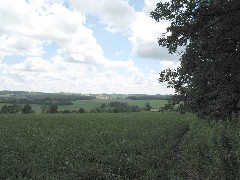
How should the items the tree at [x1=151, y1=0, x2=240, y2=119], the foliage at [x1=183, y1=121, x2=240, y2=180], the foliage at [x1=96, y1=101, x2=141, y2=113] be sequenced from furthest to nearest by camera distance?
the foliage at [x1=96, y1=101, x2=141, y2=113], the tree at [x1=151, y1=0, x2=240, y2=119], the foliage at [x1=183, y1=121, x2=240, y2=180]

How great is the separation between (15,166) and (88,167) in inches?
148

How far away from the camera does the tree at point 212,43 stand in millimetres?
15000

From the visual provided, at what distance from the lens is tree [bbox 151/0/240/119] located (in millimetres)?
15000

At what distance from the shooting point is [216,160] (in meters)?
11.7

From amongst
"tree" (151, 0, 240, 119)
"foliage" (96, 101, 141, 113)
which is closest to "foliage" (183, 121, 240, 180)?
"tree" (151, 0, 240, 119)

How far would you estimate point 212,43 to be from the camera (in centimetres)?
1537

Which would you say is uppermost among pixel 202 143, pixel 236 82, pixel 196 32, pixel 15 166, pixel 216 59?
pixel 196 32

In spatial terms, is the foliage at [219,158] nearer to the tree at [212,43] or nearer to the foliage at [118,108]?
the tree at [212,43]

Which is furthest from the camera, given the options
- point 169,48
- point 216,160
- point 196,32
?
point 169,48

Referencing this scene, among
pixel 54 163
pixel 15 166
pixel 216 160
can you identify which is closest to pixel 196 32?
pixel 216 160

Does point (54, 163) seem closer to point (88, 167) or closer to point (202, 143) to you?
point (88, 167)

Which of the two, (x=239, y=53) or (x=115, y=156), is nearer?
(x=239, y=53)

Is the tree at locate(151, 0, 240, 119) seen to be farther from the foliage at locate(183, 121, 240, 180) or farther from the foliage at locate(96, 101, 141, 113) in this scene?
the foliage at locate(96, 101, 141, 113)

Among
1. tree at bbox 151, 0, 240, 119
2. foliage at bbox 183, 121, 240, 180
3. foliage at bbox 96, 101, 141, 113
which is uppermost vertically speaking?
tree at bbox 151, 0, 240, 119
